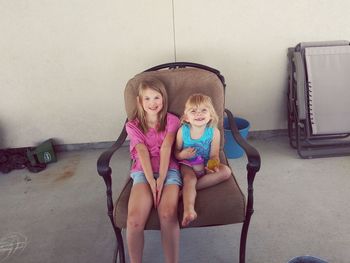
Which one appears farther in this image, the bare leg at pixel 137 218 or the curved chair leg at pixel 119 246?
the curved chair leg at pixel 119 246

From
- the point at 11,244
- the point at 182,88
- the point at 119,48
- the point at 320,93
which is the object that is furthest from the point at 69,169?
the point at 320,93

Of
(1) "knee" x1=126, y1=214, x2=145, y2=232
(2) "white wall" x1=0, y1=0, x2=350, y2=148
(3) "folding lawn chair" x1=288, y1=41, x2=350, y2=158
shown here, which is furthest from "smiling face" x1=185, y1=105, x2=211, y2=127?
(3) "folding lawn chair" x1=288, y1=41, x2=350, y2=158

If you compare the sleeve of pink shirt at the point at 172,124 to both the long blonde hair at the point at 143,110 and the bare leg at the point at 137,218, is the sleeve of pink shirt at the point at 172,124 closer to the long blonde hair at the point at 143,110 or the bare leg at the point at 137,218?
the long blonde hair at the point at 143,110

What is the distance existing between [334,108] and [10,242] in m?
2.34

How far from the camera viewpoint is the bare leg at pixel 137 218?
4.32 ft

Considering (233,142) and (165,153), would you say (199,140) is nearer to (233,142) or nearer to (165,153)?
(165,153)

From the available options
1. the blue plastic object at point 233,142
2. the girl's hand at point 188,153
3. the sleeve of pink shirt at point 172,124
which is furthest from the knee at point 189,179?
the blue plastic object at point 233,142

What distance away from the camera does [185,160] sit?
1579 mm

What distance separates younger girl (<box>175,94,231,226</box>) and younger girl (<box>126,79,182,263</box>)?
0.05 metres

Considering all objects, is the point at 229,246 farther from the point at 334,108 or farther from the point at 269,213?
the point at 334,108

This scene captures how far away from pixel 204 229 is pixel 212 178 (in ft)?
1.51

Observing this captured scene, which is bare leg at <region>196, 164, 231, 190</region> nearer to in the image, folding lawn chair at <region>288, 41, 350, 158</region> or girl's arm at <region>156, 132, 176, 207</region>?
girl's arm at <region>156, 132, 176, 207</region>

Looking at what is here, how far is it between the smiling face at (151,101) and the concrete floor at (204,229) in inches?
28.0

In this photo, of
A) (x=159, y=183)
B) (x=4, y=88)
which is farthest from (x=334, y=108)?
(x=4, y=88)
